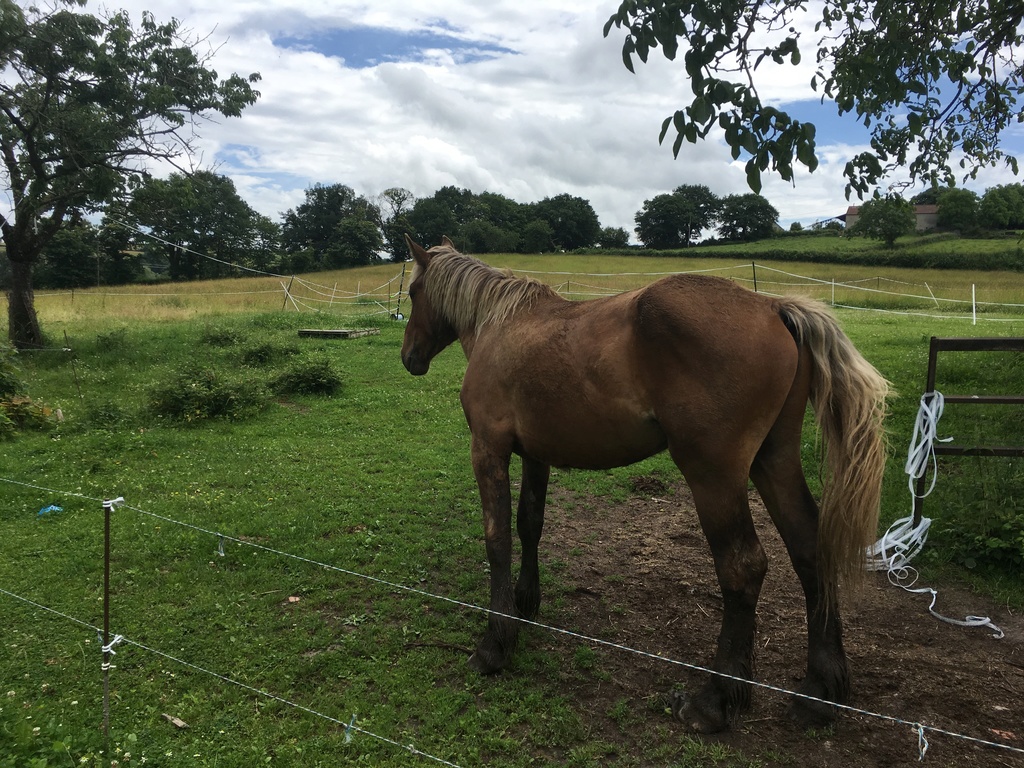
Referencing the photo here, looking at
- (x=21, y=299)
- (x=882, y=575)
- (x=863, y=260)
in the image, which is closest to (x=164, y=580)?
(x=882, y=575)

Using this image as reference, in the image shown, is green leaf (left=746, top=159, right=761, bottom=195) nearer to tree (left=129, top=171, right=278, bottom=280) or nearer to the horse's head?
the horse's head

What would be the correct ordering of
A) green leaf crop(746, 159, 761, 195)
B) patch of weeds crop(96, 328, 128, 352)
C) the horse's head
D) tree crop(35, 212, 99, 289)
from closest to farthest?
green leaf crop(746, 159, 761, 195) → the horse's head → patch of weeds crop(96, 328, 128, 352) → tree crop(35, 212, 99, 289)

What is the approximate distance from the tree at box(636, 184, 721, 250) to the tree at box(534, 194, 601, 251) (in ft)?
19.2

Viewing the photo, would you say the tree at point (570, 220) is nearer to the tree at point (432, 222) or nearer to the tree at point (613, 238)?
the tree at point (613, 238)

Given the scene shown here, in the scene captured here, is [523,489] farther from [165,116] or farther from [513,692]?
[165,116]

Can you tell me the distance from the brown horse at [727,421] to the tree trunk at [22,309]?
47.9ft

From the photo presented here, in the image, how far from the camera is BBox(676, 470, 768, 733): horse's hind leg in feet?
9.96

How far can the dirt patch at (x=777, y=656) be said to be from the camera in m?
2.96

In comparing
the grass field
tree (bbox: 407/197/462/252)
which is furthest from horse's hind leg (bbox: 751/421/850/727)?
tree (bbox: 407/197/462/252)

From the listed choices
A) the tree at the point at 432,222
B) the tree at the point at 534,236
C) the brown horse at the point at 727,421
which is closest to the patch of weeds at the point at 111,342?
the brown horse at the point at 727,421

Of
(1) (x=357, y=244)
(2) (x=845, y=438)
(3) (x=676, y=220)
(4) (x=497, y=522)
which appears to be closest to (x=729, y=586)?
(2) (x=845, y=438)

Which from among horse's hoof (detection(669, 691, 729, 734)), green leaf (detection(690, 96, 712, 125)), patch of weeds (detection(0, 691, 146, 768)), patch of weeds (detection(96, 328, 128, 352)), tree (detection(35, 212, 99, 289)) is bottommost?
horse's hoof (detection(669, 691, 729, 734))

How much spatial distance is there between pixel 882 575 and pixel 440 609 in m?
3.47

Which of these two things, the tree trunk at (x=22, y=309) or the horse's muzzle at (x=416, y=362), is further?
the tree trunk at (x=22, y=309)
